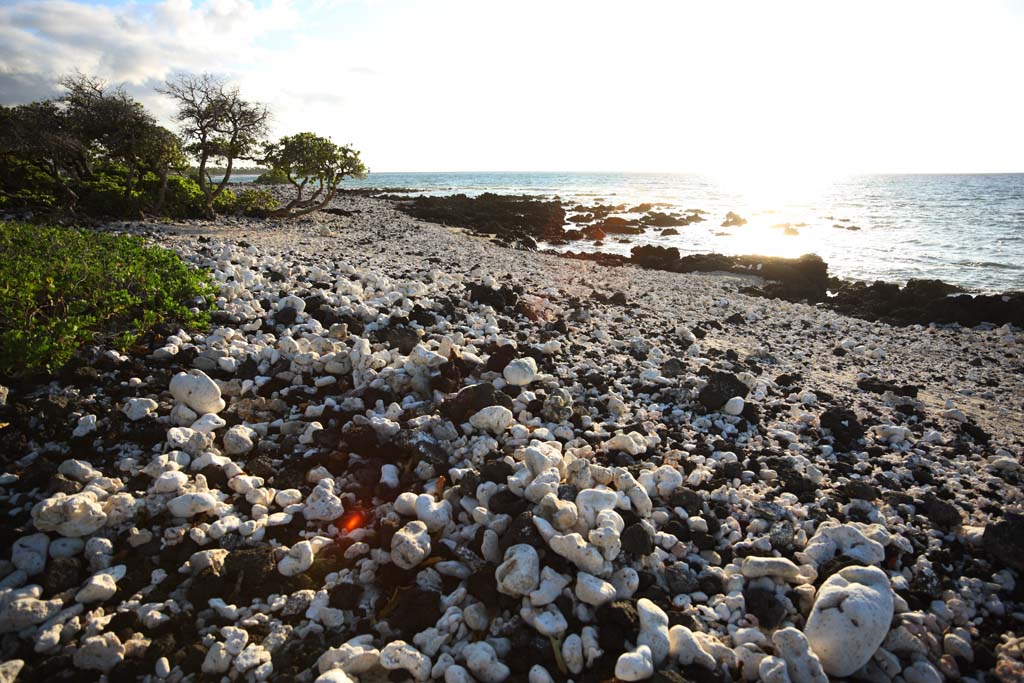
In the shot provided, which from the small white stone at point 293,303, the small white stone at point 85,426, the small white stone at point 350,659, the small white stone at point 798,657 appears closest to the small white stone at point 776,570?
the small white stone at point 798,657

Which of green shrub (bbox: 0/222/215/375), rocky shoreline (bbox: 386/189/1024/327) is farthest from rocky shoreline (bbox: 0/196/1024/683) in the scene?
rocky shoreline (bbox: 386/189/1024/327)

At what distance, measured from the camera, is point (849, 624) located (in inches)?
111

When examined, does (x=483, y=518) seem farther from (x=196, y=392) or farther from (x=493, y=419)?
(x=196, y=392)

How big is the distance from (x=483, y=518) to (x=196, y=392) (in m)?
3.06

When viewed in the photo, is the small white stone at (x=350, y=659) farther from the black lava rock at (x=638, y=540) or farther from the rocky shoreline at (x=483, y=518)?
the black lava rock at (x=638, y=540)

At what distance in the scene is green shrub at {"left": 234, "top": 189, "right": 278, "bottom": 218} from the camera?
19812mm

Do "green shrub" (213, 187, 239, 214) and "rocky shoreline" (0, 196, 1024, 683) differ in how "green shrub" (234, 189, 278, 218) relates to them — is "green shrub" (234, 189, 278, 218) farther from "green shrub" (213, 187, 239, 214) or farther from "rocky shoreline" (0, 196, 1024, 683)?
"rocky shoreline" (0, 196, 1024, 683)

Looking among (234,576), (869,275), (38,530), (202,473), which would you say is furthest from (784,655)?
(869,275)

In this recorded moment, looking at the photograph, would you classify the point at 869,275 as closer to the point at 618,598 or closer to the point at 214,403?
the point at 618,598

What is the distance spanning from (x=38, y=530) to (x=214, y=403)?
5.50 feet

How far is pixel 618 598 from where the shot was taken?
317 centimetres

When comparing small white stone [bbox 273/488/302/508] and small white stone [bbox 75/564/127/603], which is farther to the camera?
small white stone [bbox 273/488/302/508]

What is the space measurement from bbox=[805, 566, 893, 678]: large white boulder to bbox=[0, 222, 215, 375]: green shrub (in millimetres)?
6605

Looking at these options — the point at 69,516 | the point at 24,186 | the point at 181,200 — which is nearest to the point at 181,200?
the point at 181,200
